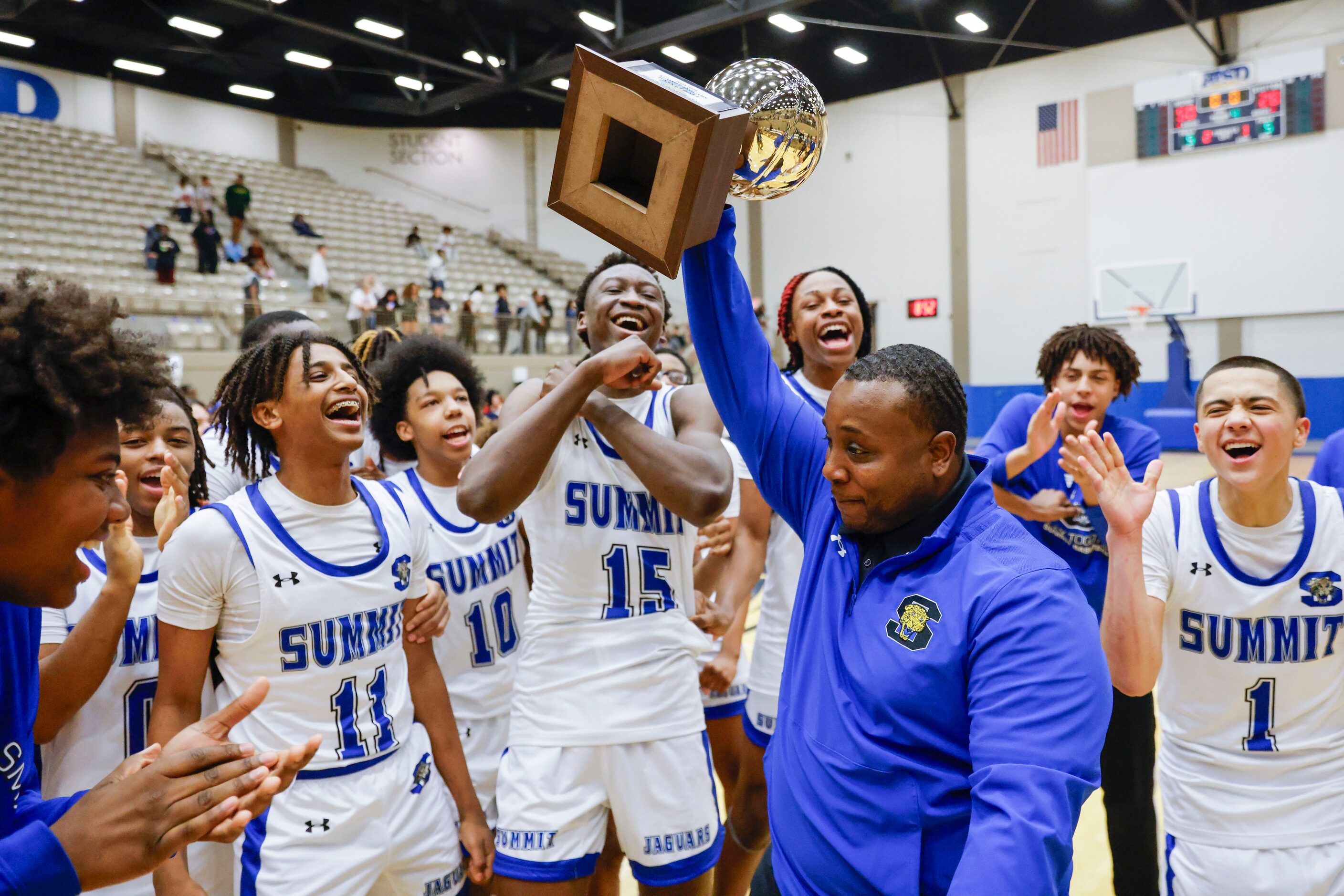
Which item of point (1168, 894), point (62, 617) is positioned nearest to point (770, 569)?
point (1168, 894)

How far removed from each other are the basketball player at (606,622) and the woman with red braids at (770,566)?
0.61m

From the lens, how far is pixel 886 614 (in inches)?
61.9

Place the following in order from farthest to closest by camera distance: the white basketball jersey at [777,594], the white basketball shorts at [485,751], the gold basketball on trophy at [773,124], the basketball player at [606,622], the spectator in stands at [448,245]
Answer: the spectator in stands at [448,245] → the white basketball jersey at [777,594] → the white basketball shorts at [485,751] → the basketball player at [606,622] → the gold basketball on trophy at [773,124]

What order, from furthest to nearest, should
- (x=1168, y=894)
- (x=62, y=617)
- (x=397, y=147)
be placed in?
(x=397, y=147)
(x=1168, y=894)
(x=62, y=617)

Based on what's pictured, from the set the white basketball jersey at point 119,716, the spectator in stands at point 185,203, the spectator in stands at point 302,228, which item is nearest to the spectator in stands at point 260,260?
the spectator in stands at point 185,203

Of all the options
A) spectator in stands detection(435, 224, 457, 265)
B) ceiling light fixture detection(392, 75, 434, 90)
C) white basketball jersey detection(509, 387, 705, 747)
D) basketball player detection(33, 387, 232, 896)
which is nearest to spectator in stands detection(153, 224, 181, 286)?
spectator in stands detection(435, 224, 457, 265)

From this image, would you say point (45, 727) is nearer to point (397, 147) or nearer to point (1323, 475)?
point (1323, 475)

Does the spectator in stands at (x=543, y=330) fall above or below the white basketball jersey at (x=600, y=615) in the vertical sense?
above

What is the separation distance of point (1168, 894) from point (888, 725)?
1.56m

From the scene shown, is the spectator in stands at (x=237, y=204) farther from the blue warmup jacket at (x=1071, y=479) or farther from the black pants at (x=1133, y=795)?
the black pants at (x=1133, y=795)

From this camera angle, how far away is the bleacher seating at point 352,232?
17.6m

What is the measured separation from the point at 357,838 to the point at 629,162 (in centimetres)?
161

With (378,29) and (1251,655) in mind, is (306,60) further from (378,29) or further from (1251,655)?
(1251,655)

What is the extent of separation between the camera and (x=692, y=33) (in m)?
14.9
